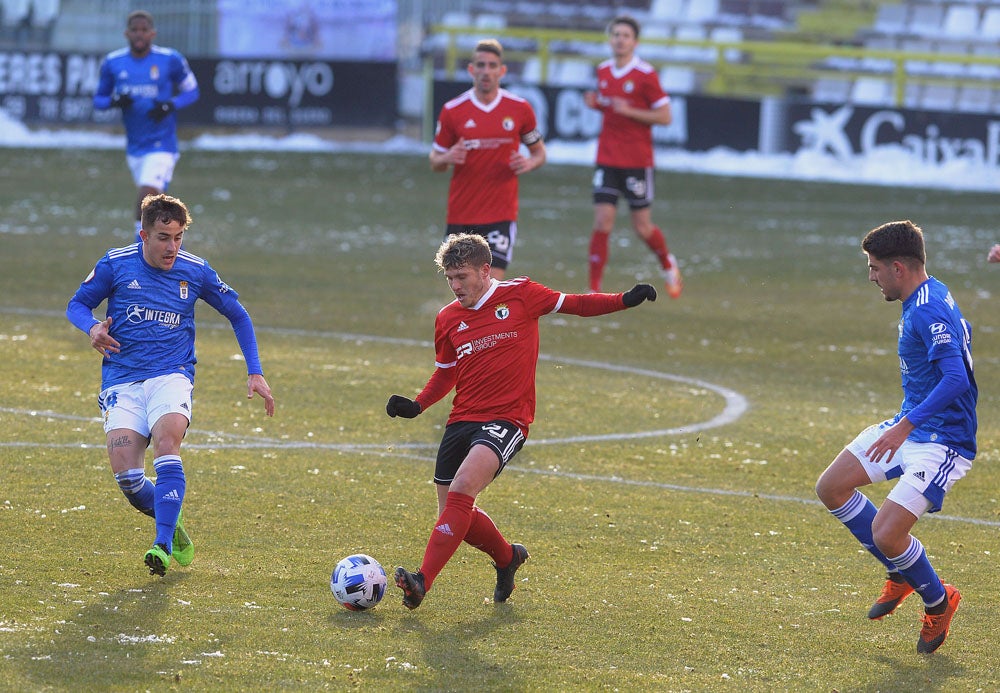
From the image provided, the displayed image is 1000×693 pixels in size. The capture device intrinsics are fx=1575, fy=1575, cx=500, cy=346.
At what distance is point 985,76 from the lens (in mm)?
28281

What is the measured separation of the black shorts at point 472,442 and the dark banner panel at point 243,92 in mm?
22513

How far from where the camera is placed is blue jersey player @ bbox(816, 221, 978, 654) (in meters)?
5.75

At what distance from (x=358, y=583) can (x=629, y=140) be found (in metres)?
9.15

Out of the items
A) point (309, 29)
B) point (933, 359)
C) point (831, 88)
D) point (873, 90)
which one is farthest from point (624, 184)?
point (309, 29)

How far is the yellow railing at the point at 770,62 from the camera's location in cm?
2781

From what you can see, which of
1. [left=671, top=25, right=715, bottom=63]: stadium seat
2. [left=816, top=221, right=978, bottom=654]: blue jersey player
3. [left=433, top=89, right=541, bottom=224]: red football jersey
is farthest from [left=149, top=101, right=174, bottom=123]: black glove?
[left=671, top=25, right=715, bottom=63]: stadium seat

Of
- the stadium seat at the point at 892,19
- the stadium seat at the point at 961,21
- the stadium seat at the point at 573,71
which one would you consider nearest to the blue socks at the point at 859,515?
the stadium seat at the point at 573,71

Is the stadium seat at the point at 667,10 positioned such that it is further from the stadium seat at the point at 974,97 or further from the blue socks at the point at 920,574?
the blue socks at the point at 920,574

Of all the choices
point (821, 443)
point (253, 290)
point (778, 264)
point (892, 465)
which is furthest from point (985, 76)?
point (892, 465)

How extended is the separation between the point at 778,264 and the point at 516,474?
939 cm

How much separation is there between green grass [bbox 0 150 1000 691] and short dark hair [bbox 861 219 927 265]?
4.67 ft

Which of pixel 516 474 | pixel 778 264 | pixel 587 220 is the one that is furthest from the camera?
pixel 587 220

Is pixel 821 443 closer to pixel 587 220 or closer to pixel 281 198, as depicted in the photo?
pixel 587 220

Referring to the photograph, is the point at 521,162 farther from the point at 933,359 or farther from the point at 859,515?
the point at 933,359
